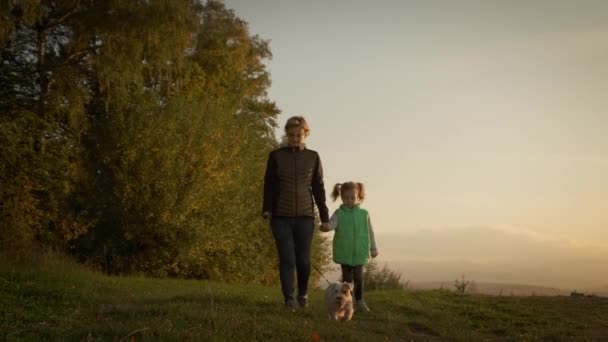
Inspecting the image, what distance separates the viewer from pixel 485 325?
13047 mm

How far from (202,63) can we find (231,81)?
93.8 inches

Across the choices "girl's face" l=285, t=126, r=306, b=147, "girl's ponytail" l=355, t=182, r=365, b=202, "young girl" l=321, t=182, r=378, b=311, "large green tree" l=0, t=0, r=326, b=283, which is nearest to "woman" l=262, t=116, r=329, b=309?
"girl's face" l=285, t=126, r=306, b=147

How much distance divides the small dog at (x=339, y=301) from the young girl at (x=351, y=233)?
1.28 m

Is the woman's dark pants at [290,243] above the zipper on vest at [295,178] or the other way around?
the other way around

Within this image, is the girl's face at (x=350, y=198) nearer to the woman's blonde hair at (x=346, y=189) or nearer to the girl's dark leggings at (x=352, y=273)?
the woman's blonde hair at (x=346, y=189)

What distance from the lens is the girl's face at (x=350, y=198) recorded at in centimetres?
1110

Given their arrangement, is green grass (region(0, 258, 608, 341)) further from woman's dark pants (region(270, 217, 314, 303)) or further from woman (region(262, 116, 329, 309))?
woman (region(262, 116, 329, 309))

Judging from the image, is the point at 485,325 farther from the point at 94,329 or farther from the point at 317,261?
the point at 317,261

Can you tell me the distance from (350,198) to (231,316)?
345cm

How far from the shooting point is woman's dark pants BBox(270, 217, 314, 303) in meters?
9.91

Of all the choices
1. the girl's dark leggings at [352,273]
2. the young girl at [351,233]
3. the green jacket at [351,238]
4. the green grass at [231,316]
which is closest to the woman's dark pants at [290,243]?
the green grass at [231,316]

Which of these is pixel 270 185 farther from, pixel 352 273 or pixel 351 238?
pixel 352 273

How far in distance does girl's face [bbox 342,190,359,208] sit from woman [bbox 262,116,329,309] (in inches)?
47.1

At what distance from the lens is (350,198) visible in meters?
11.1
